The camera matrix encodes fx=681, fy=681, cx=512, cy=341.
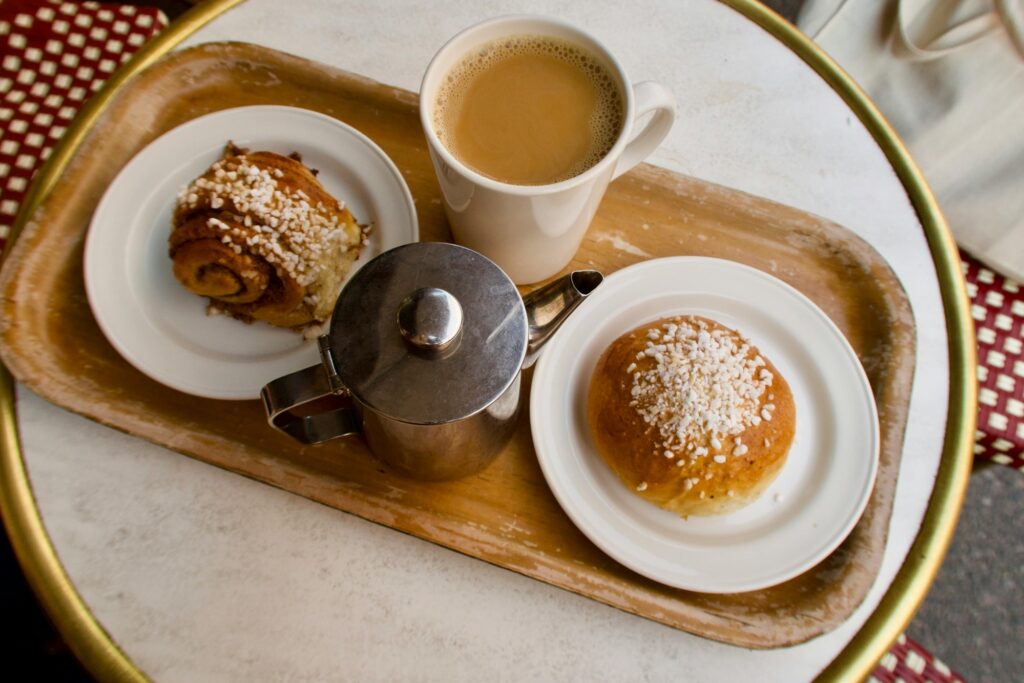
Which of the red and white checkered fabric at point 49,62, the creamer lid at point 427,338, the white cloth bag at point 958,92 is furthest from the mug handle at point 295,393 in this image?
the white cloth bag at point 958,92

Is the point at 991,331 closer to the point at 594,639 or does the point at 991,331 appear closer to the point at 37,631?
the point at 594,639

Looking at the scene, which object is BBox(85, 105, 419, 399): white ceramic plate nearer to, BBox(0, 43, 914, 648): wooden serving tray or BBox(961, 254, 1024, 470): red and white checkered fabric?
BBox(0, 43, 914, 648): wooden serving tray

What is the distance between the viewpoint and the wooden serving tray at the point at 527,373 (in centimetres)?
68

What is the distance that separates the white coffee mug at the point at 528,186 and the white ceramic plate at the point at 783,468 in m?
0.11

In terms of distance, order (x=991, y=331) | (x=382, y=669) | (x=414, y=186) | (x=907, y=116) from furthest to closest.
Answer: (x=907, y=116) < (x=991, y=331) < (x=414, y=186) < (x=382, y=669)

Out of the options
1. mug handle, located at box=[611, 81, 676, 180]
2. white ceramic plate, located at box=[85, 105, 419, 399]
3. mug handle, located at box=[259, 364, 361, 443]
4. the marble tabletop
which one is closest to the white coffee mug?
mug handle, located at box=[611, 81, 676, 180]

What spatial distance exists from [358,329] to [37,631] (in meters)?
0.88

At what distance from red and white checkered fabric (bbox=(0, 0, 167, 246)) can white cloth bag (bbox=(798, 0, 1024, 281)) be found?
45.1 inches

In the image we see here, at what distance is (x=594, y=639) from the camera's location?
0.69 meters

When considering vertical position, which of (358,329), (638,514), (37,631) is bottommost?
(37,631)

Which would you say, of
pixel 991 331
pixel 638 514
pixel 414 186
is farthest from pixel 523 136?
pixel 991 331

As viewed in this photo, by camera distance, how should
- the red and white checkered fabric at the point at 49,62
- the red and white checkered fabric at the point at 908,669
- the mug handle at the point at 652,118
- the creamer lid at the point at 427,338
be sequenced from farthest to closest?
the red and white checkered fabric at the point at 49,62 < the red and white checkered fabric at the point at 908,669 < the mug handle at the point at 652,118 < the creamer lid at the point at 427,338

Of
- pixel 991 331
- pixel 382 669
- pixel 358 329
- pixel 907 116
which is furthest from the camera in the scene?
pixel 907 116

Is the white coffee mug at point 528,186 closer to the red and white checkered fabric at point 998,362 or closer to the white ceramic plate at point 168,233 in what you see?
the white ceramic plate at point 168,233
